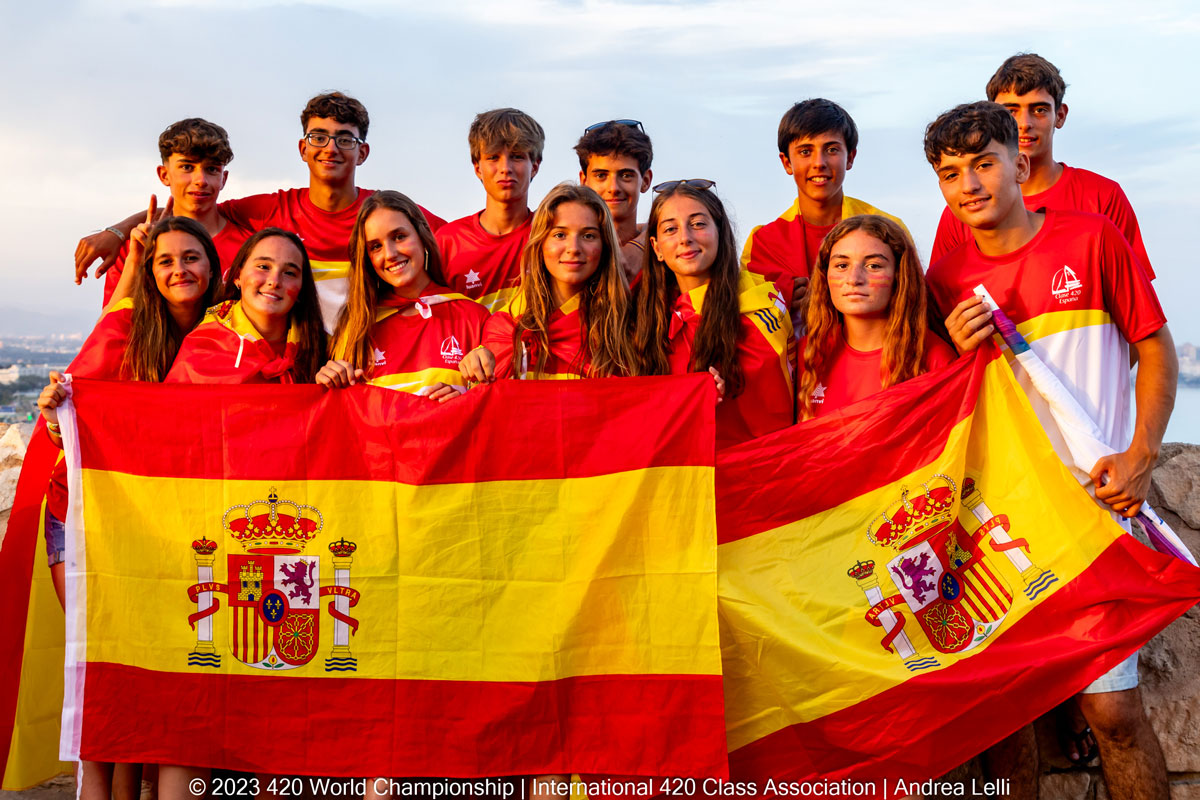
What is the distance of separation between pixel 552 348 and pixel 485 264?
1.33 metres

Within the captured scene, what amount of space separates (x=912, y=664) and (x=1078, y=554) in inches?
32.8

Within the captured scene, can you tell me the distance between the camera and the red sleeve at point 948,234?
554 cm

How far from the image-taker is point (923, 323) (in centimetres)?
452

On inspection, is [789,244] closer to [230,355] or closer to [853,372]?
[853,372]

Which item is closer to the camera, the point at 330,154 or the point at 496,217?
the point at 496,217

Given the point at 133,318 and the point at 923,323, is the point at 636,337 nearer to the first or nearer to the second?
the point at 923,323

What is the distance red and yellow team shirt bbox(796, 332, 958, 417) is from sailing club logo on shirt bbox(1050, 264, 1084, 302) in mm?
495

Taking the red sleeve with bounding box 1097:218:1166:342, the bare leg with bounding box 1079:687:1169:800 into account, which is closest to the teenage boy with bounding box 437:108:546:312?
the red sleeve with bounding box 1097:218:1166:342

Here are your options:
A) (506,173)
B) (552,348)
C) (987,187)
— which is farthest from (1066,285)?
(506,173)

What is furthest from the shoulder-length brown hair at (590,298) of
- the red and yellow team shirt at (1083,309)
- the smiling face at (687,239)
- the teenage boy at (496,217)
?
the red and yellow team shirt at (1083,309)

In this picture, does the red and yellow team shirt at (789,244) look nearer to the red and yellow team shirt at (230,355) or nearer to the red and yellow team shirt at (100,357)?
the red and yellow team shirt at (230,355)

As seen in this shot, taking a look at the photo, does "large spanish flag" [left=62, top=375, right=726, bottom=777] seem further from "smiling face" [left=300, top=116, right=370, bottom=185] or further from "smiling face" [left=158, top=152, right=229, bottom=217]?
"smiling face" [left=300, top=116, right=370, bottom=185]

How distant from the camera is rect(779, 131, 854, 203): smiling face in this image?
5781 millimetres

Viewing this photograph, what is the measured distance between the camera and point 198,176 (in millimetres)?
6102
